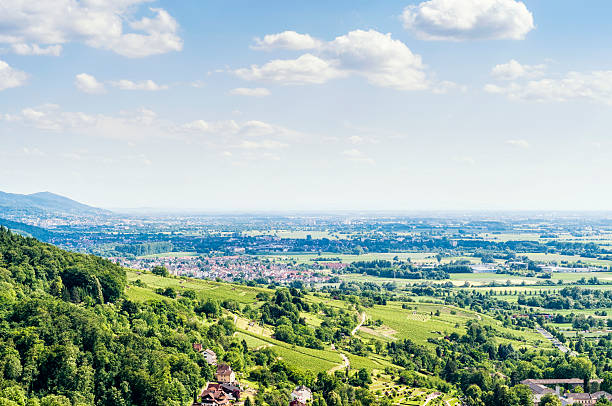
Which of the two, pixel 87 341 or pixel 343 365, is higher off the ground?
pixel 87 341

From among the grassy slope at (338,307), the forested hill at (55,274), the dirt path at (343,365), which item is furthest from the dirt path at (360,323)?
the forested hill at (55,274)

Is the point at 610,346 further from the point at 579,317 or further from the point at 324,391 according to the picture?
the point at 324,391

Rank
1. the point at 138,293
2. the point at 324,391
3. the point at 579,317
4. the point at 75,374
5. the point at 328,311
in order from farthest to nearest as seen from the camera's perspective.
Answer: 1. the point at 579,317
2. the point at 328,311
3. the point at 138,293
4. the point at 324,391
5. the point at 75,374

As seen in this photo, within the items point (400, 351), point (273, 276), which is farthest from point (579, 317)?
point (273, 276)

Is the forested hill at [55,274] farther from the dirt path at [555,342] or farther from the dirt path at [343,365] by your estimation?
the dirt path at [555,342]

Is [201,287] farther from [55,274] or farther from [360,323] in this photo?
[55,274]

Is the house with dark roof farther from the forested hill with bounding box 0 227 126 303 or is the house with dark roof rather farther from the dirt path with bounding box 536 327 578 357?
the dirt path with bounding box 536 327 578 357

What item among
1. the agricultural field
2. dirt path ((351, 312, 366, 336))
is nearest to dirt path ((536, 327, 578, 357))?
dirt path ((351, 312, 366, 336))

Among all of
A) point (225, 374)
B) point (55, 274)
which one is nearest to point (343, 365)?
point (225, 374)
